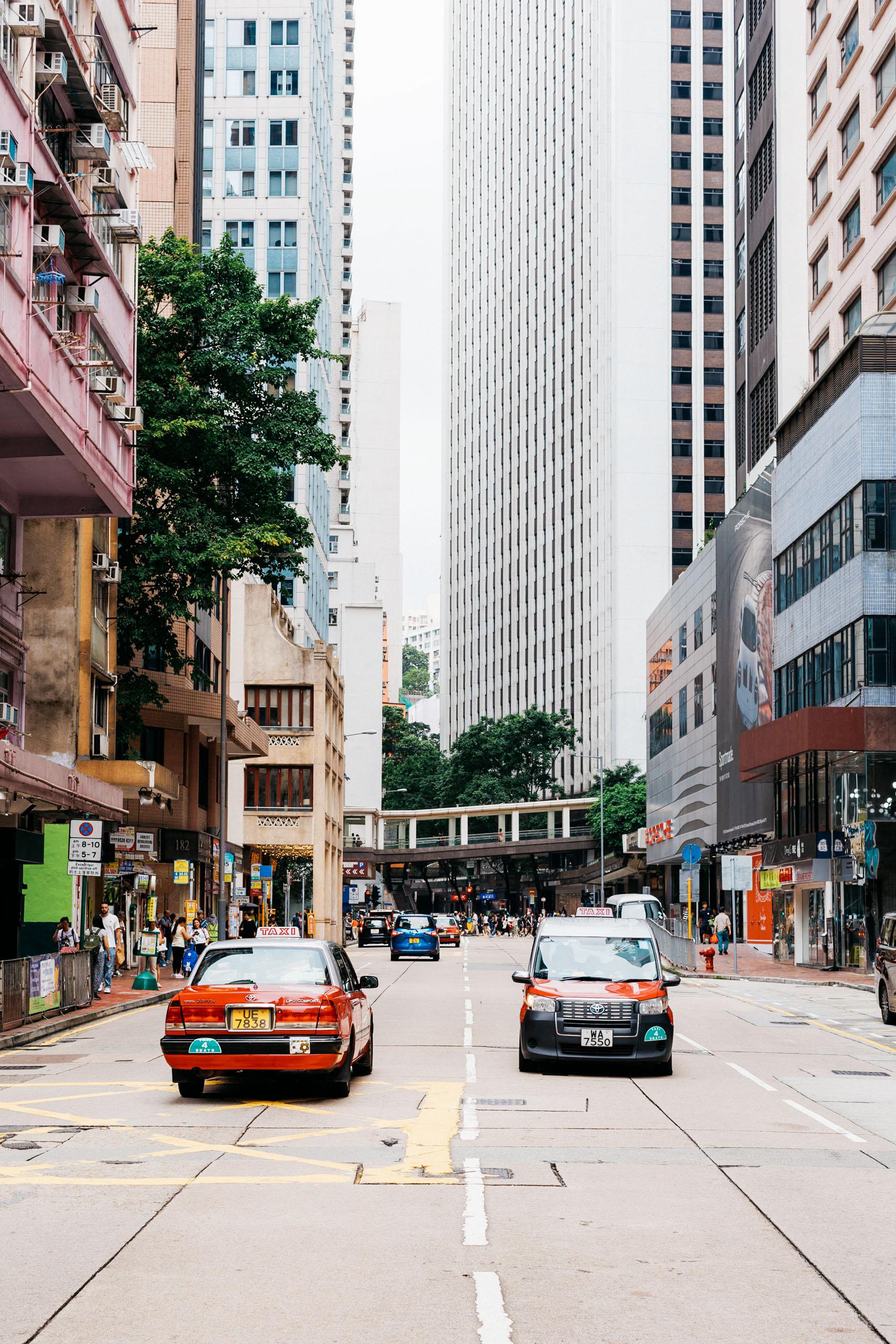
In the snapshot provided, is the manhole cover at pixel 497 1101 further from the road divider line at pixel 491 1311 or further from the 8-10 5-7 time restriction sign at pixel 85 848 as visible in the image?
the 8-10 5-7 time restriction sign at pixel 85 848

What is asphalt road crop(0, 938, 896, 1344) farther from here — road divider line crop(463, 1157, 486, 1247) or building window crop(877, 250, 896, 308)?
building window crop(877, 250, 896, 308)

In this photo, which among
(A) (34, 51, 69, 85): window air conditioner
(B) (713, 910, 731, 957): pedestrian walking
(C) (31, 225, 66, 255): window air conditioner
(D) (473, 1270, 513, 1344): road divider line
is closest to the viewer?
(D) (473, 1270, 513, 1344): road divider line

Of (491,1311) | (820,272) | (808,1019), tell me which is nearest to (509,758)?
(820,272)

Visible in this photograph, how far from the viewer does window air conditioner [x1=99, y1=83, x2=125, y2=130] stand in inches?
1191

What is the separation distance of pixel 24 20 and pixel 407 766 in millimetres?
108321

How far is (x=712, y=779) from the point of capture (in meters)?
75.1

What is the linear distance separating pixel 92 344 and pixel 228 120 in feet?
222

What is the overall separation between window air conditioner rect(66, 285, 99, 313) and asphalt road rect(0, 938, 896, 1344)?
631 inches

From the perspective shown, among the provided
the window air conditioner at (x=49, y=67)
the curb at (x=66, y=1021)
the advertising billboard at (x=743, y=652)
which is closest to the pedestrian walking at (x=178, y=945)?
the curb at (x=66, y=1021)

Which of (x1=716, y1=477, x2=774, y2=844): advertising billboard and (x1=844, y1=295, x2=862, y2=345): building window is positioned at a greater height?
(x1=844, y1=295, x2=862, y2=345): building window

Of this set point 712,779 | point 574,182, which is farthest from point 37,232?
point 574,182

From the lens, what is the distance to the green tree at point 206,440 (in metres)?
39.6

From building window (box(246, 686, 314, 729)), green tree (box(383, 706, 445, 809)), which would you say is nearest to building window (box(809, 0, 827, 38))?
building window (box(246, 686, 314, 729))

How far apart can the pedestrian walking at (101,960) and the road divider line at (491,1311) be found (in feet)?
71.0
